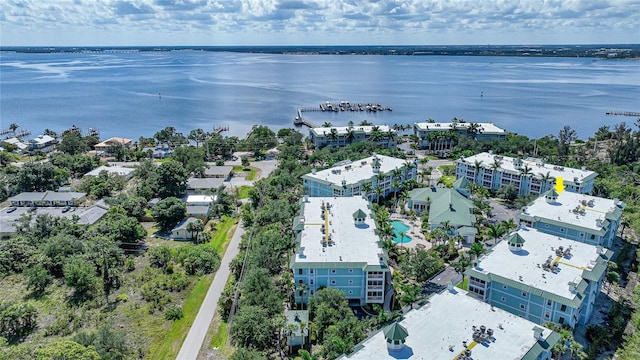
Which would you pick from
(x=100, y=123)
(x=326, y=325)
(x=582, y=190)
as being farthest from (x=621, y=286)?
(x=100, y=123)

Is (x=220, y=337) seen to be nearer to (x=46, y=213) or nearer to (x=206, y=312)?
(x=206, y=312)

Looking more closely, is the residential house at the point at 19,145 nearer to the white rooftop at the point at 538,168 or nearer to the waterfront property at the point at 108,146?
the waterfront property at the point at 108,146

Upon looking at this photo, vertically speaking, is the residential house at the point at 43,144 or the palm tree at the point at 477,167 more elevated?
the palm tree at the point at 477,167

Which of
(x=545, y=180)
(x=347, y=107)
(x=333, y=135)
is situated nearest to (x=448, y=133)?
(x=333, y=135)

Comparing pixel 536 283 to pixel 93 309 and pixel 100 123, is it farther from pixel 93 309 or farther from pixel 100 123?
pixel 100 123

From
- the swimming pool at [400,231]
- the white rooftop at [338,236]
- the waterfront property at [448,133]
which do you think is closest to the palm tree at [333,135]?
the waterfront property at [448,133]

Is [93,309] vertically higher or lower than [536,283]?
lower
